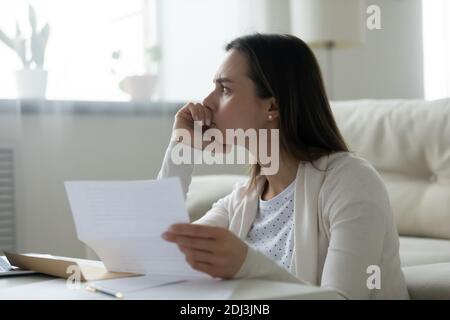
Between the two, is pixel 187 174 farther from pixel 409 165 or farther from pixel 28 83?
pixel 28 83

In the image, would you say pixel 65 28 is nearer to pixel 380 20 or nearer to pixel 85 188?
pixel 380 20

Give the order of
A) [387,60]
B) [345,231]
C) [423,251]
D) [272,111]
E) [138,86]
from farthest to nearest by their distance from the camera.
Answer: [387,60] < [138,86] < [423,251] < [272,111] < [345,231]

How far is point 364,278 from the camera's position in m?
1.14

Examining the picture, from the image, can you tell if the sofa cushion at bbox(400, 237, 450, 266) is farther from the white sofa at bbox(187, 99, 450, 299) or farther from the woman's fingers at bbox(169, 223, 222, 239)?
the woman's fingers at bbox(169, 223, 222, 239)

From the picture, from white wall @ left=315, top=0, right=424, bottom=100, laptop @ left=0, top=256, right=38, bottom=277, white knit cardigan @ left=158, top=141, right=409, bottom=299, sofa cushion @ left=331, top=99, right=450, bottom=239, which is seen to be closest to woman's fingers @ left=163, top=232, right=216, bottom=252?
white knit cardigan @ left=158, top=141, right=409, bottom=299

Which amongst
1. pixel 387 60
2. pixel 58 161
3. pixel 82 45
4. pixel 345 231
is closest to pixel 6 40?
pixel 82 45

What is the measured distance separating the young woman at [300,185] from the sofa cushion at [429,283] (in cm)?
5

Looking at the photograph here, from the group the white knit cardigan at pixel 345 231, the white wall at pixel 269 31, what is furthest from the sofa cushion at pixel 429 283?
the white wall at pixel 269 31

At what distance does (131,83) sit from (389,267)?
1943 millimetres

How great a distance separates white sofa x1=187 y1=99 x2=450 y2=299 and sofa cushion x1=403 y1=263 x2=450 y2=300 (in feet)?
2.09

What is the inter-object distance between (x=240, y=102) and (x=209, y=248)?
55cm

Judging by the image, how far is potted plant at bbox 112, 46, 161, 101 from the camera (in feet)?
9.89

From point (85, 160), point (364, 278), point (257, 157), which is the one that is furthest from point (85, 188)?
point (85, 160)

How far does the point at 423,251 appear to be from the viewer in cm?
192
